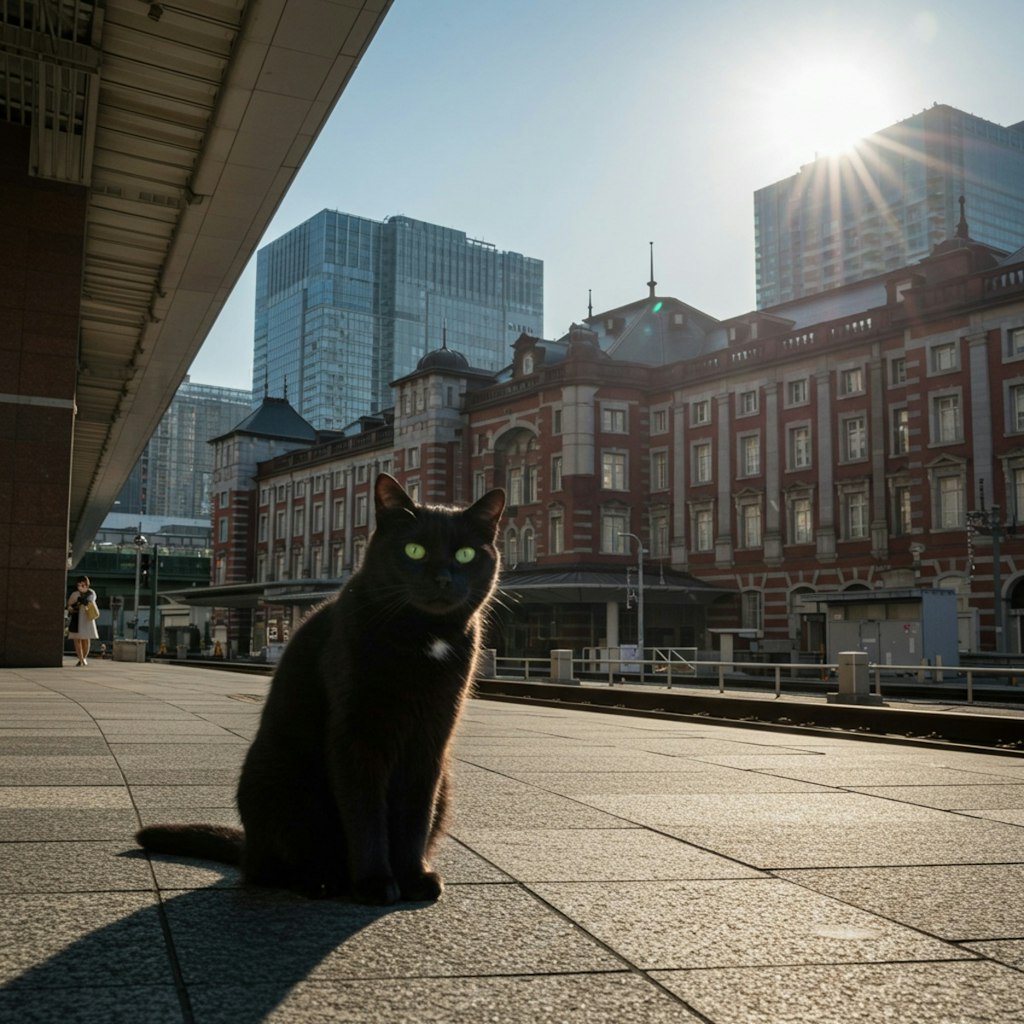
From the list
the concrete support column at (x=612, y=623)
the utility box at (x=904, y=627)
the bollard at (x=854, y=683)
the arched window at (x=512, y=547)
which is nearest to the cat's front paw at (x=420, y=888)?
the bollard at (x=854, y=683)

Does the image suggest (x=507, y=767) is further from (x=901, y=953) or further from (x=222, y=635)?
(x=222, y=635)

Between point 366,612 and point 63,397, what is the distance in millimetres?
17873

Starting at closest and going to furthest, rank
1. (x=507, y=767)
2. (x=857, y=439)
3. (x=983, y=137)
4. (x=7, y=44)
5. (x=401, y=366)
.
Result: 1. (x=507, y=767)
2. (x=7, y=44)
3. (x=857, y=439)
4. (x=983, y=137)
5. (x=401, y=366)

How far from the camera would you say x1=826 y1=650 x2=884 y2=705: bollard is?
16594mm

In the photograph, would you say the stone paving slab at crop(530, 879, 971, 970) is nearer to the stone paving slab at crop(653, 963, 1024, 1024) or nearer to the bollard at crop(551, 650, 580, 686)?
the stone paving slab at crop(653, 963, 1024, 1024)

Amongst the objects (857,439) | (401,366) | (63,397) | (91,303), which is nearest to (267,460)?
(857,439)

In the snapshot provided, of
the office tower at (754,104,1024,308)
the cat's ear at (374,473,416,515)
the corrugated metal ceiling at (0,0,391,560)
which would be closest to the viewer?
the cat's ear at (374,473,416,515)

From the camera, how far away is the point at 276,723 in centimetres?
318

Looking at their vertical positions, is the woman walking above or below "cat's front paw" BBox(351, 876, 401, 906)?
above

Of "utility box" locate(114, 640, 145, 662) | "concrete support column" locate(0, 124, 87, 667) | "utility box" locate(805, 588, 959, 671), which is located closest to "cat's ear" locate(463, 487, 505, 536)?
"concrete support column" locate(0, 124, 87, 667)

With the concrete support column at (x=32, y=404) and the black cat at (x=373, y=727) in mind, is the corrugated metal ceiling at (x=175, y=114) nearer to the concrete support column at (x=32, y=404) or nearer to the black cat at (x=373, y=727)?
the concrete support column at (x=32, y=404)

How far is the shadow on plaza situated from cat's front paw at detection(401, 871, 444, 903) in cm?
4

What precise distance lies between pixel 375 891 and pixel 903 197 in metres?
160

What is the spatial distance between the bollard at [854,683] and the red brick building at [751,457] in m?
17.8
